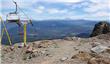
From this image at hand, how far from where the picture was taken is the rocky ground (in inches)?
988

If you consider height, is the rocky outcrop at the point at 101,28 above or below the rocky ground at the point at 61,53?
below

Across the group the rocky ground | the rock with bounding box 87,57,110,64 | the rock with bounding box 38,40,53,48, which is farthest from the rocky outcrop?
the rock with bounding box 87,57,110,64

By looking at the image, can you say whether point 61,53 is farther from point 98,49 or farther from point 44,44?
point 44,44

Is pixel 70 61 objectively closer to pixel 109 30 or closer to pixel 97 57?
pixel 97 57

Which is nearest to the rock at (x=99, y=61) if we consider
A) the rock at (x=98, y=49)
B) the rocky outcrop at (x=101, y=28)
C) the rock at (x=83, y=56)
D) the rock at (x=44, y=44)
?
the rock at (x=83, y=56)

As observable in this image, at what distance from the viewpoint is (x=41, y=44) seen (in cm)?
3173

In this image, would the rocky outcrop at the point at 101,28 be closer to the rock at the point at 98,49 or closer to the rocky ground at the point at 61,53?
the rocky ground at the point at 61,53

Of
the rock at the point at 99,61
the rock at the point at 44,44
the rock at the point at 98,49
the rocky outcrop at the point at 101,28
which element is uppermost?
the rock at the point at 99,61

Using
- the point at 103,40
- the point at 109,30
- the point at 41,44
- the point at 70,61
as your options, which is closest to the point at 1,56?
the point at 41,44

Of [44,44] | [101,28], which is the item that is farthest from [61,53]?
[101,28]

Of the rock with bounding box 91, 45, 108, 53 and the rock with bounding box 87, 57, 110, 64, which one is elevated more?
the rock with bounding box 87, 57, 110, 64

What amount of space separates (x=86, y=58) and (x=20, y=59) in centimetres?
586

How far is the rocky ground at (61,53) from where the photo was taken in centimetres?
2510

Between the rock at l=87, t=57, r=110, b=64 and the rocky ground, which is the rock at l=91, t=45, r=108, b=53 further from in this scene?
the rock at l=87, t=57, r=110, b=64
